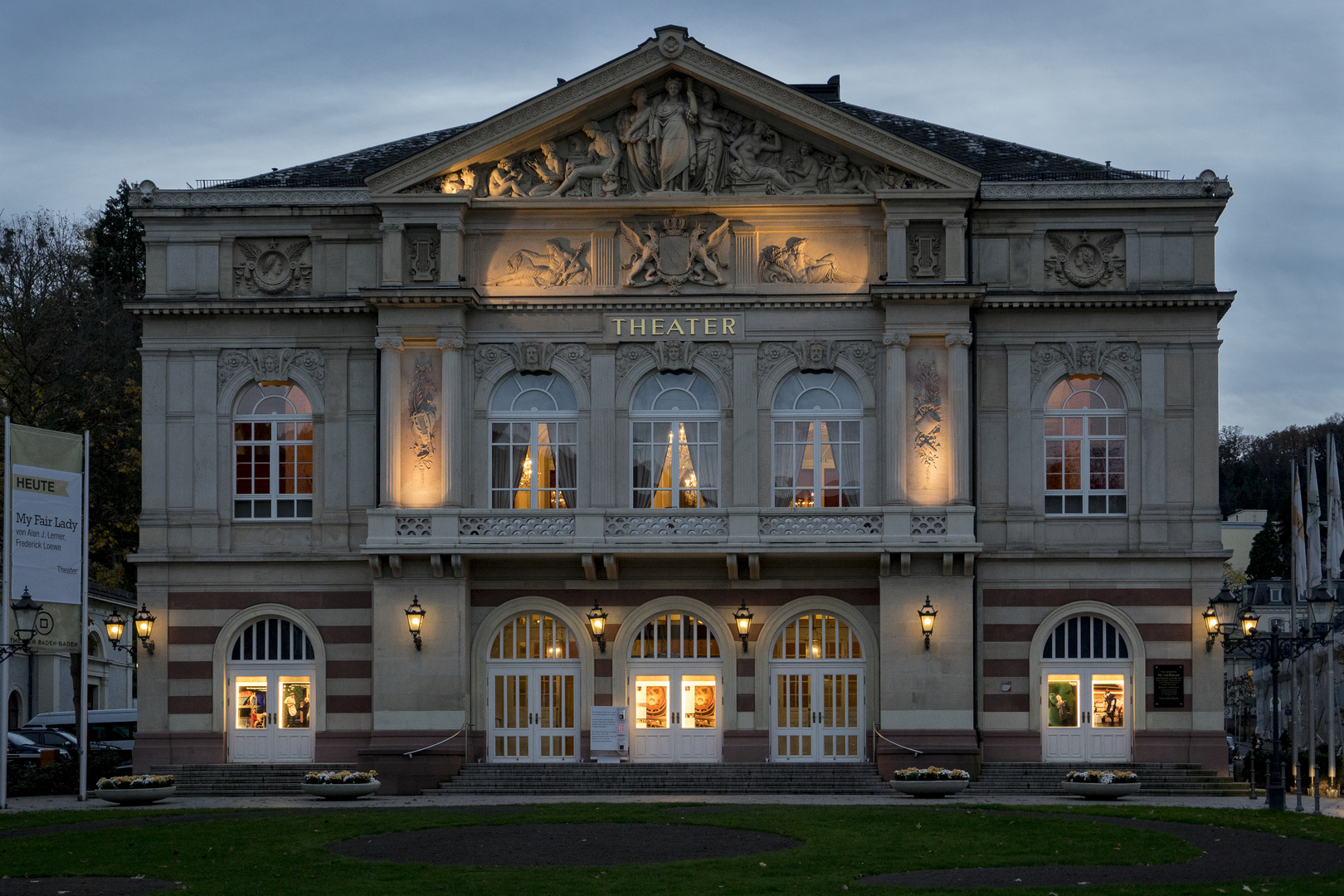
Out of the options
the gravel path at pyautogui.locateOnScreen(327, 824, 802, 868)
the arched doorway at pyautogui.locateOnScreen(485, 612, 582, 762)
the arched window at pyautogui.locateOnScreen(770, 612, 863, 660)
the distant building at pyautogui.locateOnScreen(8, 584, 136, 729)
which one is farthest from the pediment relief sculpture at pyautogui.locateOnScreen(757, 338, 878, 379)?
the distant building at pyautogui.locateOnScreen(8, 584, 136, 729)

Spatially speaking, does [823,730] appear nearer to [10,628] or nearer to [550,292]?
[550,292]

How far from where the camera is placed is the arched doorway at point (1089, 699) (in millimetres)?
40688

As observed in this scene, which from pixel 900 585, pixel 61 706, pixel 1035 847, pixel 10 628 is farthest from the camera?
pixel 61 706

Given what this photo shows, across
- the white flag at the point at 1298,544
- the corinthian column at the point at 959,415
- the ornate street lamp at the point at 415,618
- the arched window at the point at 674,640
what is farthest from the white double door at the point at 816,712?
the white flag at the point at 1298,544

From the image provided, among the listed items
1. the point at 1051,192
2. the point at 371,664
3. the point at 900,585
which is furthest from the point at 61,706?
the point at 1051,192

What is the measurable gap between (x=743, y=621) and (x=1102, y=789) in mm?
9183

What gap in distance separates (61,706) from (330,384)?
1175 inches

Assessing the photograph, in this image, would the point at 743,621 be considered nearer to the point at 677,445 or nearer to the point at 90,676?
the point at 677,445

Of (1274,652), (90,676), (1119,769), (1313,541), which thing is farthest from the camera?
(90,676)

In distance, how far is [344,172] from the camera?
144ft

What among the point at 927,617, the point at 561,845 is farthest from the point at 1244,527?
the point at 561,845

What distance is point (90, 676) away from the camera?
69562 mm

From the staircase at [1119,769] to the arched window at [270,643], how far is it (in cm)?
1640

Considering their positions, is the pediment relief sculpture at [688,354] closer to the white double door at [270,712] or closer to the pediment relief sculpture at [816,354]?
the pediment relief sculpture at [816,354]
